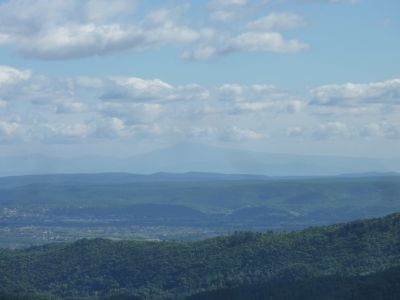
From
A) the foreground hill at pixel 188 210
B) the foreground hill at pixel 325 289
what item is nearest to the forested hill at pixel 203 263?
the foreground hill at pixel 325 289

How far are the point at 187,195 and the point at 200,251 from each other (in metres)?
120

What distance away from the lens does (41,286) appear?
62.1 metres

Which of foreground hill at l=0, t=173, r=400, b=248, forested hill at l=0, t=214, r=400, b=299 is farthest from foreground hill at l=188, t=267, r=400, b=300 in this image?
foreground hill at l=0, t=173, r=400, b=248

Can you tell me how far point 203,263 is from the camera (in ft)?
200

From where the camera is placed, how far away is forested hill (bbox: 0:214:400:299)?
55.3 meters

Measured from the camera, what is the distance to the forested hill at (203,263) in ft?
182

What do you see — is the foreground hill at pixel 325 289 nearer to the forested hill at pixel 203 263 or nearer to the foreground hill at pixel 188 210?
the forested hill at pixel 203 263

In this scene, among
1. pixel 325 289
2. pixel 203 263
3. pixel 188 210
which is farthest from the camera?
pixel 188 210

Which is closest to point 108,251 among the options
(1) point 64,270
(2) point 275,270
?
(1) point 64,270

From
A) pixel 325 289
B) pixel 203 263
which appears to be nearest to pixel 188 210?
pixel 203 263

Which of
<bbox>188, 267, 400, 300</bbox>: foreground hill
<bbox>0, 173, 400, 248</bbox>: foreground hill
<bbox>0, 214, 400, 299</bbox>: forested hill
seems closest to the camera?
<bbox>188, 267, 400, 300</bbox>: foreground hill

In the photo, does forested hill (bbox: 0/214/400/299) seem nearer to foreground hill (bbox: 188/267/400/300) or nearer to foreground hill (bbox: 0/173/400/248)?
foreground hill (bbox: 188/267/400/300)

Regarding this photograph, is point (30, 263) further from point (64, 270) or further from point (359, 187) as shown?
point (359, 187)

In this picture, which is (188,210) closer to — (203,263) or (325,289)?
(203,263)
